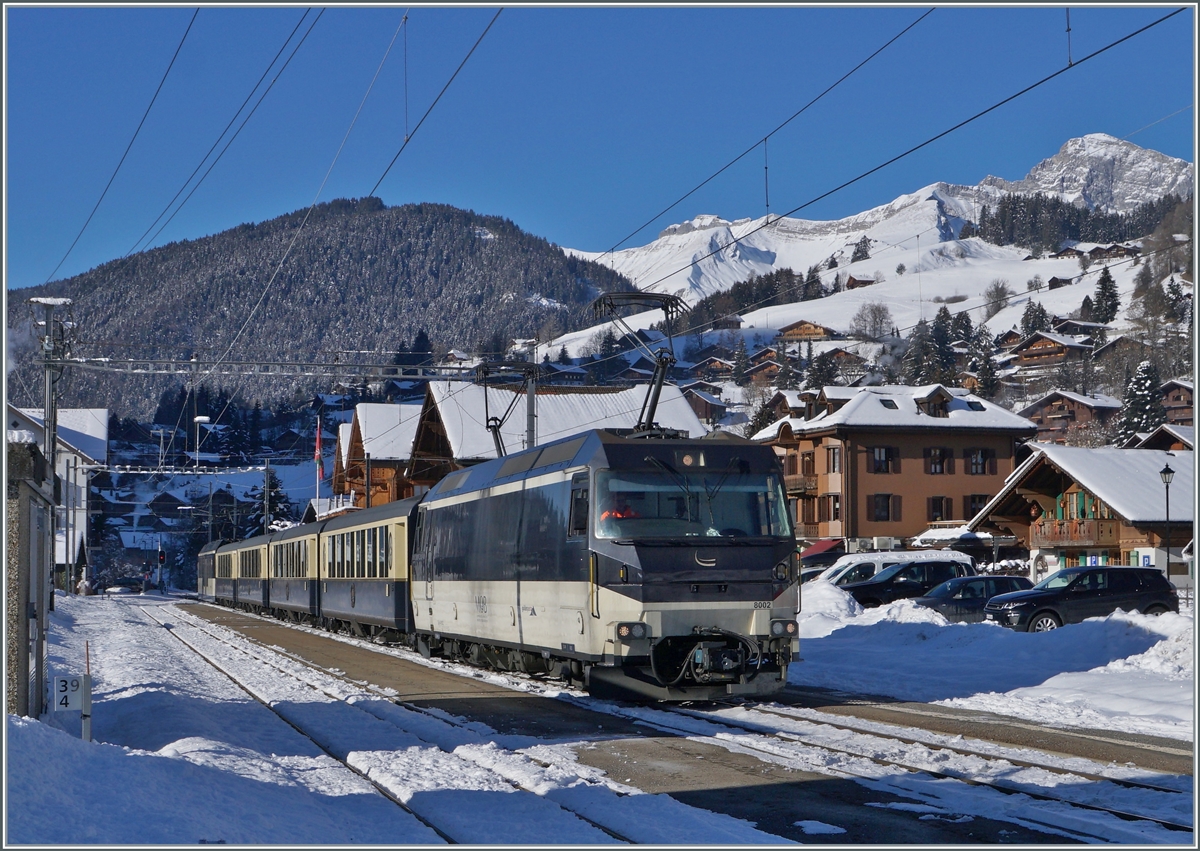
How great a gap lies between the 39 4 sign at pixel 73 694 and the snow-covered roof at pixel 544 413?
4903 cm

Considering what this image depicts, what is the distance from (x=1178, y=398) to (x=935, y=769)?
124608mm

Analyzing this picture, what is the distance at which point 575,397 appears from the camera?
68.8 meters

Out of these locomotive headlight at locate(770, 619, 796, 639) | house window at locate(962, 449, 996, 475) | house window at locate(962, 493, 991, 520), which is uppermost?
house window at locate(962, 449, 996, 475)

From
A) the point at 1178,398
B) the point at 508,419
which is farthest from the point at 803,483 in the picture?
the point at 1178,398

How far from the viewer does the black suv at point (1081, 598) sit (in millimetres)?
25703

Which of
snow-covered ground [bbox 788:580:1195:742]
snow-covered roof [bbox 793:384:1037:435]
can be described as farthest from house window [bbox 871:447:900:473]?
snow-covered ground [bbox 788:580:1195:742]

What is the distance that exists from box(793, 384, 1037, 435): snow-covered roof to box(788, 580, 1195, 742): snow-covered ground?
1631 inches

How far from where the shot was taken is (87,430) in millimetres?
118125

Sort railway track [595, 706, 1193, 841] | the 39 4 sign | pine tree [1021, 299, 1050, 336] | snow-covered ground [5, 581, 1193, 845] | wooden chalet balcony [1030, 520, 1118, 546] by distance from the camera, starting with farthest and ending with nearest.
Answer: pine tree [1021, 299, 1050, 336]
wooden chalet balcony [1030, 520, 1118, 546]
the 39 4 sign
railway track [595, 706, 1193, 841]
snow-covered ground [5, 581, 1193, 845]

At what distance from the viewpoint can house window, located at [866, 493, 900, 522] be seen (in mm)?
67375

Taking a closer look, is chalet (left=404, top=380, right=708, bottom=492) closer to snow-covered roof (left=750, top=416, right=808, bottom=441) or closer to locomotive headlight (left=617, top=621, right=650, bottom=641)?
snow-covered roof (left=750, top=416, right=808, bottom=441)

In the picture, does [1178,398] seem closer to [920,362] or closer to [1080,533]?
[920,362]

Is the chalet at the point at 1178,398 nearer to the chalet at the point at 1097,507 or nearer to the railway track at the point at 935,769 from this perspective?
the chalet at the point at 1097,507

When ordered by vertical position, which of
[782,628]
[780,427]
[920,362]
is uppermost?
[920,362]
